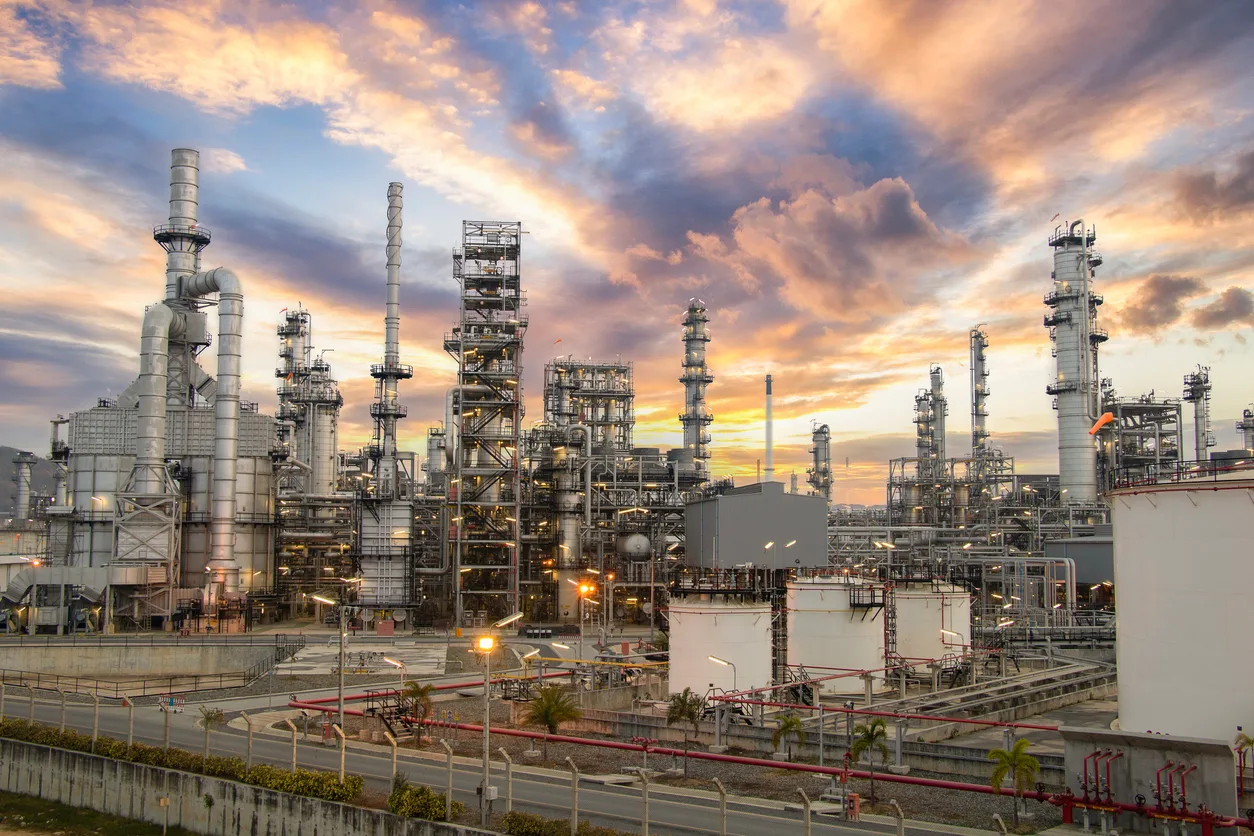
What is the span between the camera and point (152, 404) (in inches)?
3041

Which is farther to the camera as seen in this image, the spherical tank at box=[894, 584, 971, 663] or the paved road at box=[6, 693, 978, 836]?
the spherical tank at box=[894, 584, 971, 663]

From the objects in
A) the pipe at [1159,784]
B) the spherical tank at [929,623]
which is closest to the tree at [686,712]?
the pipe at [1159,784]

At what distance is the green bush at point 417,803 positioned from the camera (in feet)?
78.6

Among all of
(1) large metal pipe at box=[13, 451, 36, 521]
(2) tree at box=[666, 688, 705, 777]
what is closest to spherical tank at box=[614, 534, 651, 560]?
(2) tree at box=[666, 688, 705, 777]

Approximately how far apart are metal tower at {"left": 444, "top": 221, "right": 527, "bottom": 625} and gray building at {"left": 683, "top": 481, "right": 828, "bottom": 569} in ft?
72.0

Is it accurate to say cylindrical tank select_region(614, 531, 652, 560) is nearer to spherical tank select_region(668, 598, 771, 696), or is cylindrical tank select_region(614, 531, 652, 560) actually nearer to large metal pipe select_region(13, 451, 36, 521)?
spherical tank select_region(668, 598, 771, 696)

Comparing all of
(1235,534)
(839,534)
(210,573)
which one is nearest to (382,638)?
(210,573)

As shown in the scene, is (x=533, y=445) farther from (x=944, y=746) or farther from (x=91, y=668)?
(x=944, y=746)

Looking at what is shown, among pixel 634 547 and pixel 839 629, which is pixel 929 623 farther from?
pixel 634 547

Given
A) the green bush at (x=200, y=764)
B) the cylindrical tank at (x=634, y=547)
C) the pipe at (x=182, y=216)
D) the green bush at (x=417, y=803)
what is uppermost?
the pipe at (x=182, y=216)

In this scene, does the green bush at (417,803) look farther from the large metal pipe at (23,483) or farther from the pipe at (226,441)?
the large metal pipe at (23,483)

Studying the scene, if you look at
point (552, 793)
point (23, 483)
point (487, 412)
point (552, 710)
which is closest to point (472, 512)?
point (487, 412)

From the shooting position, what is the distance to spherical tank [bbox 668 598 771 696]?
40969mm

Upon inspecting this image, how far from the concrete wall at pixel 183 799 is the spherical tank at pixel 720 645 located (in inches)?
725
